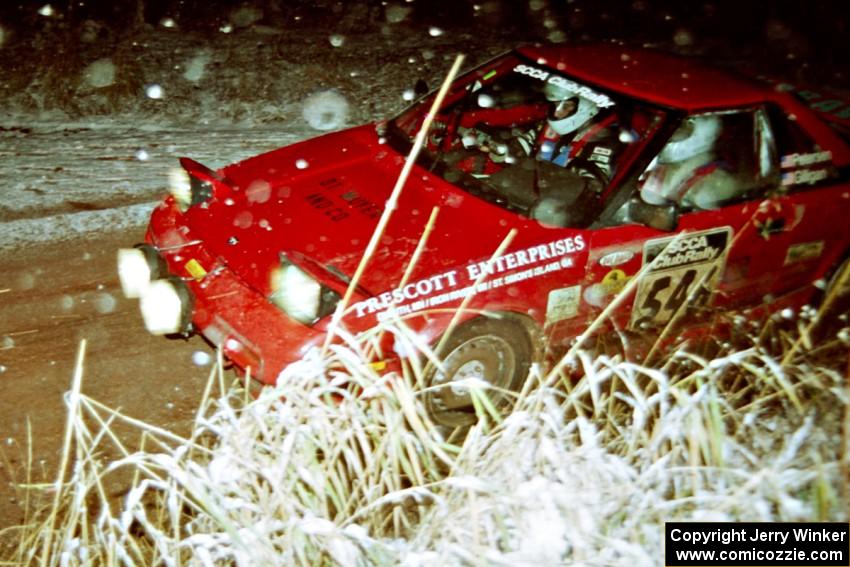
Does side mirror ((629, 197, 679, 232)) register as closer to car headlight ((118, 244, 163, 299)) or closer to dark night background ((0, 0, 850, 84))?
car headlight ((118, 244, 163, 299))

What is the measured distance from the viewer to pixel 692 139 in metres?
4.00

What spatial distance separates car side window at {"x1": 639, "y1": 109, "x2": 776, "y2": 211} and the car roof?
0.32ft

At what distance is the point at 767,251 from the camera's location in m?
4.09

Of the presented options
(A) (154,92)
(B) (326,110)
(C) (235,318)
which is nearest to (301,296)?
(C) (235,318)

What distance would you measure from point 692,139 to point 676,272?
0.73 metres

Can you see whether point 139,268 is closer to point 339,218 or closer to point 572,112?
point 339,218

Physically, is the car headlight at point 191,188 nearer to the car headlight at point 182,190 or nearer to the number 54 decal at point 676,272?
the car headlight at point 182,190

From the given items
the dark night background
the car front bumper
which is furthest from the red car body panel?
the dark night background

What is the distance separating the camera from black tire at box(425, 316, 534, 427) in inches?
135

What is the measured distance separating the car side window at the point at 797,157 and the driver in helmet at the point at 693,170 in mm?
293

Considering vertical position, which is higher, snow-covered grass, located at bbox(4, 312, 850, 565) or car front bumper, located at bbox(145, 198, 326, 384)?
car front bumper, located at bbox(145, 198, 326, 384)

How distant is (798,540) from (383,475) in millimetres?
1079

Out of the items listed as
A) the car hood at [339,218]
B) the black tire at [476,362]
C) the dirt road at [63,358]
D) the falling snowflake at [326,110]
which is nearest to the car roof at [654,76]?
the car hood at [339,218]

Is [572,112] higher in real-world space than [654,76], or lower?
lower
